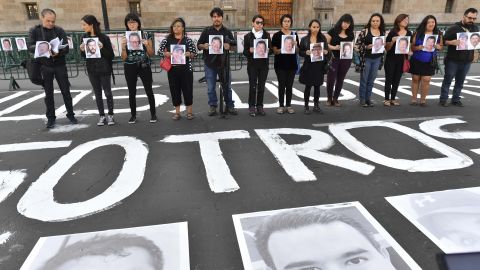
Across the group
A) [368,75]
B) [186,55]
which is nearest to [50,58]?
[186,55]

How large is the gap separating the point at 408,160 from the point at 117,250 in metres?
3.92

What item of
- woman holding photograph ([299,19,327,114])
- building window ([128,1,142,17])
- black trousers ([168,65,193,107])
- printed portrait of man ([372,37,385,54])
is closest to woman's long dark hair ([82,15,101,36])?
black trousers ([168,65,193,107])

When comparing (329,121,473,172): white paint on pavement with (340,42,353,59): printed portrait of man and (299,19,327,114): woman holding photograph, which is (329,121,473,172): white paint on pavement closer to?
(299,19,327,114): woman holding photograph

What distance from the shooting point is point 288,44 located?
652 cm

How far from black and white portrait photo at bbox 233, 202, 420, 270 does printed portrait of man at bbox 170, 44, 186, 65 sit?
11.6 ft

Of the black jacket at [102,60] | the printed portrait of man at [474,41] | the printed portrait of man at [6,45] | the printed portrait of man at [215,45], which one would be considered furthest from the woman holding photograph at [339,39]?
the printed portrait of man at [6,45]

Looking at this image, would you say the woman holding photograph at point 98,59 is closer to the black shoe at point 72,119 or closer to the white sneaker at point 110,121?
the white sneaker at point 110,121

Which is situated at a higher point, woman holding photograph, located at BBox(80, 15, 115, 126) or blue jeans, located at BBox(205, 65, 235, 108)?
woman holding photograph, located at BBox(80, 15, 115, 126)

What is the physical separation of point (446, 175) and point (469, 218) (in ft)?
3.55

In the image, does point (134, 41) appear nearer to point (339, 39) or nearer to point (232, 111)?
point (232, 111)

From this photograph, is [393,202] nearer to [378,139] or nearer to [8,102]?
[378,139]

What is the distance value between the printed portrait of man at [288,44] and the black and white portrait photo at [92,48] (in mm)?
3230

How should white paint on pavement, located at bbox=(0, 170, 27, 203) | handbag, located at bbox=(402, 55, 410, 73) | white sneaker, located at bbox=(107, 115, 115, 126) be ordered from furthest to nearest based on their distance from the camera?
handbag, located at bbox=(402, 55, 410, 73) → white sneaker, located at bbox=(107, 115, 115, 126) → white paint on pavement, located at bbox=(0, 170, 27, 203)

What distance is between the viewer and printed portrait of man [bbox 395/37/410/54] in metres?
7.09
